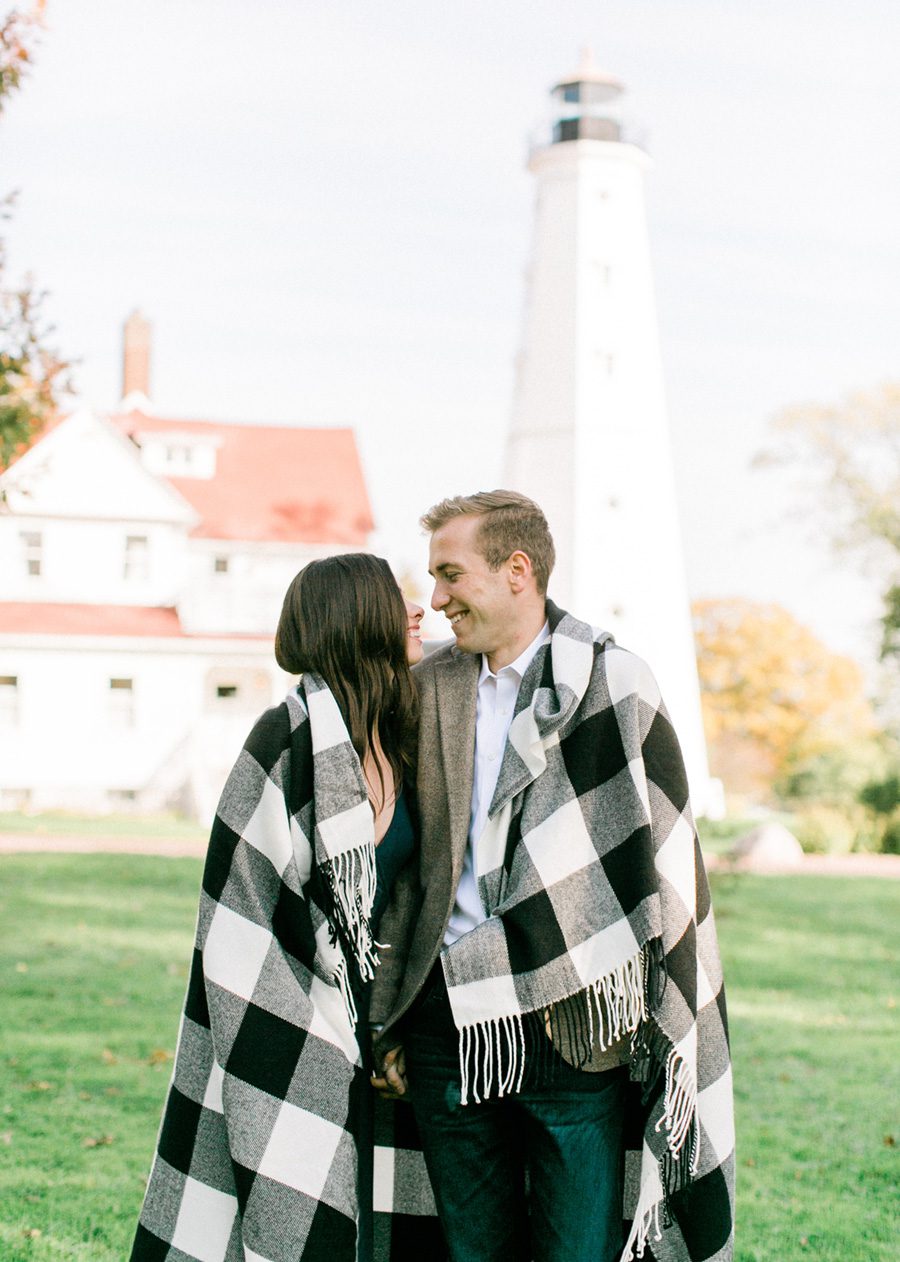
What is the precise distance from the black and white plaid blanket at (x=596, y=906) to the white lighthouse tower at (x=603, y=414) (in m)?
25.6

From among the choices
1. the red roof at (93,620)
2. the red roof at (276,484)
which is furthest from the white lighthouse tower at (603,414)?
the red roof at (93,620)

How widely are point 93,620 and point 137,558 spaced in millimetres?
1819

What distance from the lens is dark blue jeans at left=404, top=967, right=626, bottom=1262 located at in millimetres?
3178

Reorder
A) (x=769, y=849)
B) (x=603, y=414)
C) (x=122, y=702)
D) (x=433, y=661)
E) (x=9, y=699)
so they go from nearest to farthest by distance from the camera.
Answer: (x=433, y=661) → (x=769, y=849) → (x=9, y=699) → (x=122, y=702) → (x=603, y=414)

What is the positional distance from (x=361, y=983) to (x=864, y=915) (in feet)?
37.2

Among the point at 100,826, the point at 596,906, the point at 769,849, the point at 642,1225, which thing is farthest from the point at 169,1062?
the point at 100,826

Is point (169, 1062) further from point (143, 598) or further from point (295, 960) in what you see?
point (143, 598)

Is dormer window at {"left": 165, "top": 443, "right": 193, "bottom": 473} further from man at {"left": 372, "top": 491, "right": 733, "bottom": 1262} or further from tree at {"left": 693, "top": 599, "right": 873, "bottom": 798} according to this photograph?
man at {"left": 372, "top": 491, "right": 733, "bottom": 1262}

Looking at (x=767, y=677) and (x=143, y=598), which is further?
(x=767, y=677)

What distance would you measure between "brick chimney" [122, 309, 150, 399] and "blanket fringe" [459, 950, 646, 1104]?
3435 centimetres

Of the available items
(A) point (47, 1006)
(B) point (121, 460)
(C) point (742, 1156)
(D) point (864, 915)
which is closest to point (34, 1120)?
(A) point (47, 1006)

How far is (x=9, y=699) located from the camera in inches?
1153

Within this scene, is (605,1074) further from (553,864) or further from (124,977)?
(124,977)

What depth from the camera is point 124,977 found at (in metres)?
9.55
